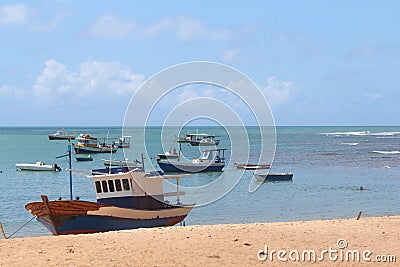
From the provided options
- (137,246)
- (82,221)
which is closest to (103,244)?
(137,246)

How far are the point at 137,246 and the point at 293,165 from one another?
45.7m

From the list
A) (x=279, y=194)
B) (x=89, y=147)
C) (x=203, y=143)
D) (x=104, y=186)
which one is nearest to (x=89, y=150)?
(x=89, y=147)

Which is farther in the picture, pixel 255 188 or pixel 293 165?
pixel 293 165

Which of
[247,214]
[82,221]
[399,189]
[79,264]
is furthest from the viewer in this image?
[399,189]

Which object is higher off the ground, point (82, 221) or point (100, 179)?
point (100, 179)

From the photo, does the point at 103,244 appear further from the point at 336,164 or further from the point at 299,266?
the point at 336,164

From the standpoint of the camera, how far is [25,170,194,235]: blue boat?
18.6 metres

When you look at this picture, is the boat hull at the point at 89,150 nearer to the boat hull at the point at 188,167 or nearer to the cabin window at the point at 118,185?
the boat hull at the point at 188,167

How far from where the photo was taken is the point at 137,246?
500 inches

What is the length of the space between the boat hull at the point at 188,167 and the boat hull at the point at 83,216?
2974 centimetres

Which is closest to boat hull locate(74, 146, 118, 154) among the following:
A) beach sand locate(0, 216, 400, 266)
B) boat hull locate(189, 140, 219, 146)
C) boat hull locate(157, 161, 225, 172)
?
boat hull locate(189, 140, 219, 146)

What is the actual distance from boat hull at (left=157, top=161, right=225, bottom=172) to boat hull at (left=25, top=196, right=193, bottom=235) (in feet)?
97.6

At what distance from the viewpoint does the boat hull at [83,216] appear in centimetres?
1850

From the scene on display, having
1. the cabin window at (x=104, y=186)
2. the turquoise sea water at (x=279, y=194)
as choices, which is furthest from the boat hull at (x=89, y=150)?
the cabin window at (x=104, y=186)
